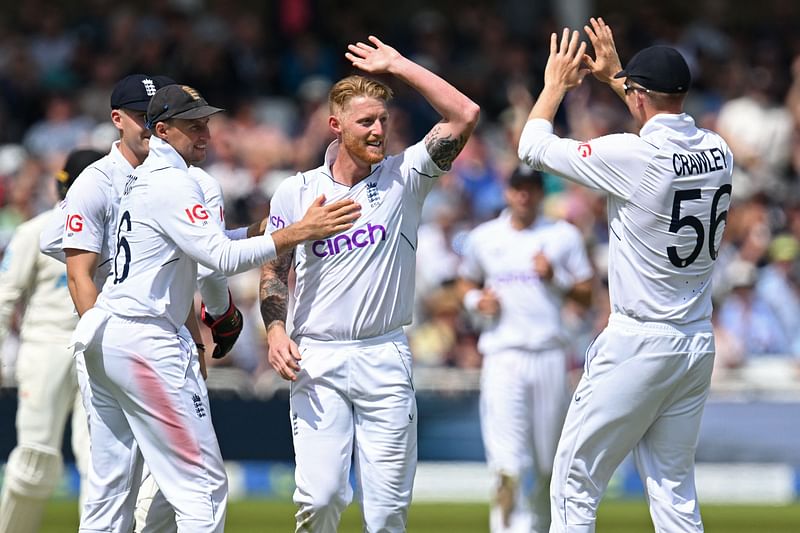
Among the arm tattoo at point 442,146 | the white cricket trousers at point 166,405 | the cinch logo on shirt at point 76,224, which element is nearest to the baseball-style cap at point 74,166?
the cinch logo on shirt at point 76,224

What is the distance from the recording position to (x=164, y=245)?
665 cm

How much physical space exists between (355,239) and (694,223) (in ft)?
5.26

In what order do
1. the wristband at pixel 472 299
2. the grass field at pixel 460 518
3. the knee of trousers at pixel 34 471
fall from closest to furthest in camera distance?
1. the knee of trousers at pixel 34 471
2. the wristband at pixel 472 299
3. the grass field at pixel 460 518

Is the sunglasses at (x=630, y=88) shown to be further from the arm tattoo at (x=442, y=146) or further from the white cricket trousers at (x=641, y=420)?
the white cricket trousers at (x=641, y=420)

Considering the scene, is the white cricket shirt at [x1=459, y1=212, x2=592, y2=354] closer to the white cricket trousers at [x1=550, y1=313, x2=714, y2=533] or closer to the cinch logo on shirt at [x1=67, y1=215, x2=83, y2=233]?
the white cricket trousers at [x1=550, y1=313, x2=714, y2=533]

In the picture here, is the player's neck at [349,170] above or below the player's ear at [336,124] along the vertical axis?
below

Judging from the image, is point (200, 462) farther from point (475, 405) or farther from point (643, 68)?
point (475, 405)

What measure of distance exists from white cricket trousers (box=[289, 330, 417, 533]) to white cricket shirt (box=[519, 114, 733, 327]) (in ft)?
3.85

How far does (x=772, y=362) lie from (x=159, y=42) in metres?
8.06

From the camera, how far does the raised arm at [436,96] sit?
6824 mm

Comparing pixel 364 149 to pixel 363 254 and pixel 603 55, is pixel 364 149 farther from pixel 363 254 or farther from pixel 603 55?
pixel 603 55

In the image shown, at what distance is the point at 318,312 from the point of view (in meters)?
6.98

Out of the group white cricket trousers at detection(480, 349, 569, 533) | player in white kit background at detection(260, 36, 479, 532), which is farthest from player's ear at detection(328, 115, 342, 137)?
white cricket trousers at detection(480, 349, 569, 533)

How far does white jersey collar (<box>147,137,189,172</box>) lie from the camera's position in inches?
263
